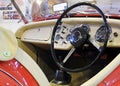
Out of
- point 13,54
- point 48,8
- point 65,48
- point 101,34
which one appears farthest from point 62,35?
point 48,8

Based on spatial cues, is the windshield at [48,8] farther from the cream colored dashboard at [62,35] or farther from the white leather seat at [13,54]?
the white leather seat at [13,54]

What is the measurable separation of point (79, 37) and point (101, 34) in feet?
0.39

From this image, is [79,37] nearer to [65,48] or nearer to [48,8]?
[65,48]

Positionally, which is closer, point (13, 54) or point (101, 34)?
point (13, 54)

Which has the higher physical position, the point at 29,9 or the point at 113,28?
the point at 113,28

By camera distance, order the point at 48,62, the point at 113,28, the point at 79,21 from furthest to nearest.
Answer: the point at 48,62 < the point at 79,21 < the point at 113,28

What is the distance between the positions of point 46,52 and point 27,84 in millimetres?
944

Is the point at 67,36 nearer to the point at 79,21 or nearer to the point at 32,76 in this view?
the point at 79,21

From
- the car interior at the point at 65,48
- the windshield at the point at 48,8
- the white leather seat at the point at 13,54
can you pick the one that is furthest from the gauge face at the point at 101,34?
the white leather seat at the point at 13,54

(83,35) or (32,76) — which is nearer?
(32,76)

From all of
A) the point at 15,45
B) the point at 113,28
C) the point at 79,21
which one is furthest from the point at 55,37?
the point at 15,45

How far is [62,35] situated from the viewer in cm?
154

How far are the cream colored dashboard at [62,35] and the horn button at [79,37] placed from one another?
5 centimetres

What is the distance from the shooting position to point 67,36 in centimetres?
150
